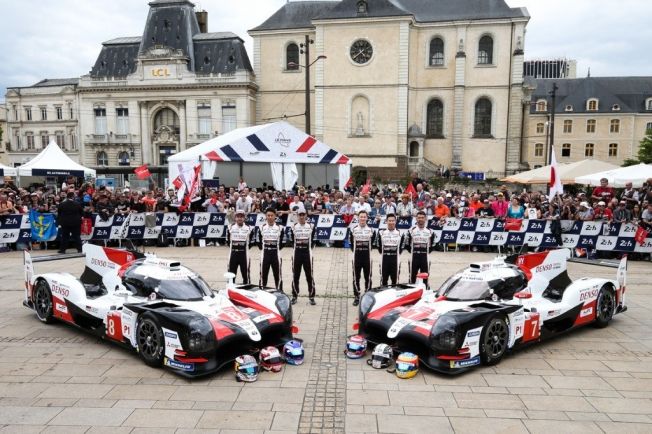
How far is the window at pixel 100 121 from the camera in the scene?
54438 mm

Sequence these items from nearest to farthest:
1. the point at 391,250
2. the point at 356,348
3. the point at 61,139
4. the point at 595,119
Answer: the point at 356,348
the point at 391,250
the point at 61,139
the point at 595,119

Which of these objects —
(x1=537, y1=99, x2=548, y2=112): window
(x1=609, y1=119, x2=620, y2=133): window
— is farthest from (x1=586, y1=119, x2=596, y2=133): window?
(x1=537, y1=99, x2=548, y2=112): window

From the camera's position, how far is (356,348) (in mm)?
7539

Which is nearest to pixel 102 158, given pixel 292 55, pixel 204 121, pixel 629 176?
pixel 204 121

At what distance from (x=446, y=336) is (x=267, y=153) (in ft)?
54.6

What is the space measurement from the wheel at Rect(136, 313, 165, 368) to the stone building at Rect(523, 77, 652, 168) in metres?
61.5

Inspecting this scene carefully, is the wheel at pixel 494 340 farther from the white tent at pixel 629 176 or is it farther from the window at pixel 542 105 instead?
the window at pixel 542 105

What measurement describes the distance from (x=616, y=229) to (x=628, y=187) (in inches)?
81.6

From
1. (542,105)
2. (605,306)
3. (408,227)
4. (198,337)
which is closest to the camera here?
(198,337)

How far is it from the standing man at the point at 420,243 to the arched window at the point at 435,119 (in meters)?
39.8

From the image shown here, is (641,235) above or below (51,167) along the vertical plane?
below

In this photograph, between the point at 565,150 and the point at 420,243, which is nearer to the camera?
the point at 420,243

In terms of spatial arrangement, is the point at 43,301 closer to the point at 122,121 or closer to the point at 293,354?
the point at 293,354

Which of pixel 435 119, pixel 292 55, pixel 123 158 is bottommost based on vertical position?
pixel 123 158
